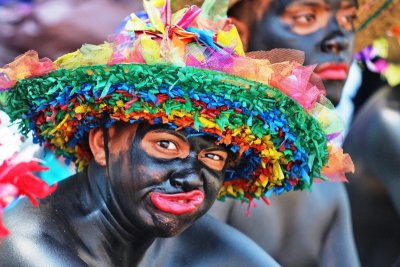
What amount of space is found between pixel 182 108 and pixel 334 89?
1.45m

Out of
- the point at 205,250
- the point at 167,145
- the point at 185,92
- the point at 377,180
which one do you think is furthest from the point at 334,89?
the point at 185,92

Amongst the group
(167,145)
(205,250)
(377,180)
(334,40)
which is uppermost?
(167,145)

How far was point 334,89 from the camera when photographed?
4.00 metres

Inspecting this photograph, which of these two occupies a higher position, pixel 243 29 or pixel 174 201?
pixel 174 201

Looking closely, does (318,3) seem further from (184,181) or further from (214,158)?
(184,181)

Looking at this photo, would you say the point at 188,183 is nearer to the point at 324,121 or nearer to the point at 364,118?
the point at 324,121

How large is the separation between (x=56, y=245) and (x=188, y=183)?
401 mm

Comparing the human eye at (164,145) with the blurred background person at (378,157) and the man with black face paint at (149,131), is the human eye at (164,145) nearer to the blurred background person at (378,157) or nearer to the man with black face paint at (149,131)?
the man with black face paint at (149,131)

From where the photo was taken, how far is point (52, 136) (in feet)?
9.80

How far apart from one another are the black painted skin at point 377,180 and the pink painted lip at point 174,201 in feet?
5.45

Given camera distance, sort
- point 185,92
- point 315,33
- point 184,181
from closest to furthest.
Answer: point 185,92
point 184,181
point 315,33

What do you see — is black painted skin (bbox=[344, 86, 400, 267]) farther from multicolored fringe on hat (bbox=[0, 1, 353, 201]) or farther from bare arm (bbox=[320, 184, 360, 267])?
multicolored fringe on hat (bbox=[0, 1, 353, 201])

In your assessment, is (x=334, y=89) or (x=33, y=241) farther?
(x=334, y=89)

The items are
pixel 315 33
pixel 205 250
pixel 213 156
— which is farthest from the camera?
pixel 315 33
